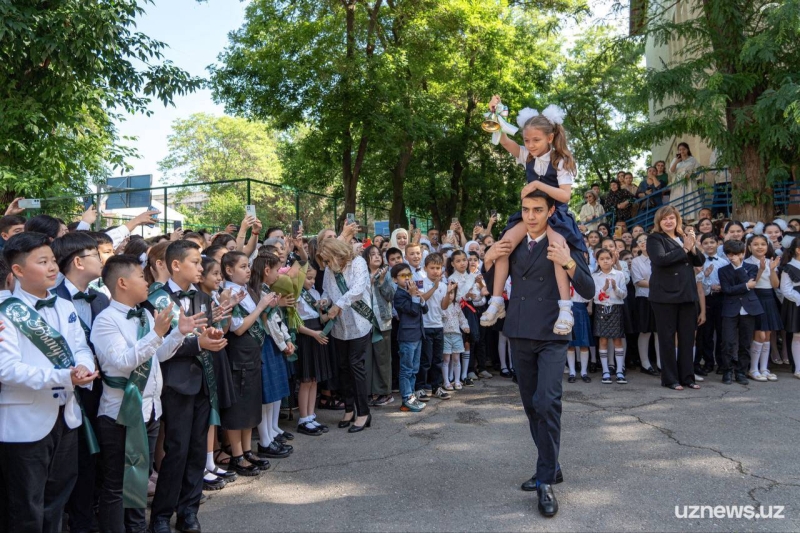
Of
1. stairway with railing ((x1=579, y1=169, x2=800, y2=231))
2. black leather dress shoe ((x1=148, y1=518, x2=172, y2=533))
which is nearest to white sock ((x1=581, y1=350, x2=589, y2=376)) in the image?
black leather dress shoe ((x1=148, y1=518, x2=172, y2=533))

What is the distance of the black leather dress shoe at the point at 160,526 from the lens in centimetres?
393

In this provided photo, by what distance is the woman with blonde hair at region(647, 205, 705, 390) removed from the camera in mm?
7816

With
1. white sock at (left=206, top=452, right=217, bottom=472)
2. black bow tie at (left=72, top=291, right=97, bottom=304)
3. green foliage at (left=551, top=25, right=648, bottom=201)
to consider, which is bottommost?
white sock at (left=206, top=452, right=217, bottom=472)

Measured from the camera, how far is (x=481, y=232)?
12.1m

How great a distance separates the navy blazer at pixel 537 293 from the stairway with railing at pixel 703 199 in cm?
1077

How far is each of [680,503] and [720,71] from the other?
1120 centimetres

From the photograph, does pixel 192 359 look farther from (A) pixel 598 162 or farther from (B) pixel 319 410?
(A) pixel 598 162

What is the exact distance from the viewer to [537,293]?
453cm

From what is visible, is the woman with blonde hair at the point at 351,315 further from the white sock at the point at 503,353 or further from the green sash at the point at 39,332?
the white sock at the point at 503,353

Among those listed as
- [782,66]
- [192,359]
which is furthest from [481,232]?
[192,359]

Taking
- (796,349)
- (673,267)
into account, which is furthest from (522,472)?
(796,349)

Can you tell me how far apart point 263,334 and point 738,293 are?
6.37 m

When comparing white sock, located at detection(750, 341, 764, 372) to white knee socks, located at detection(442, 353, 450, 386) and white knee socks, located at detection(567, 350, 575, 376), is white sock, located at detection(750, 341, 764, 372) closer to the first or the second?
white knee socks, located at detection(567, 350, 575, 376)

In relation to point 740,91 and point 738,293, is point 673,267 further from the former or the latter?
point 740,91
